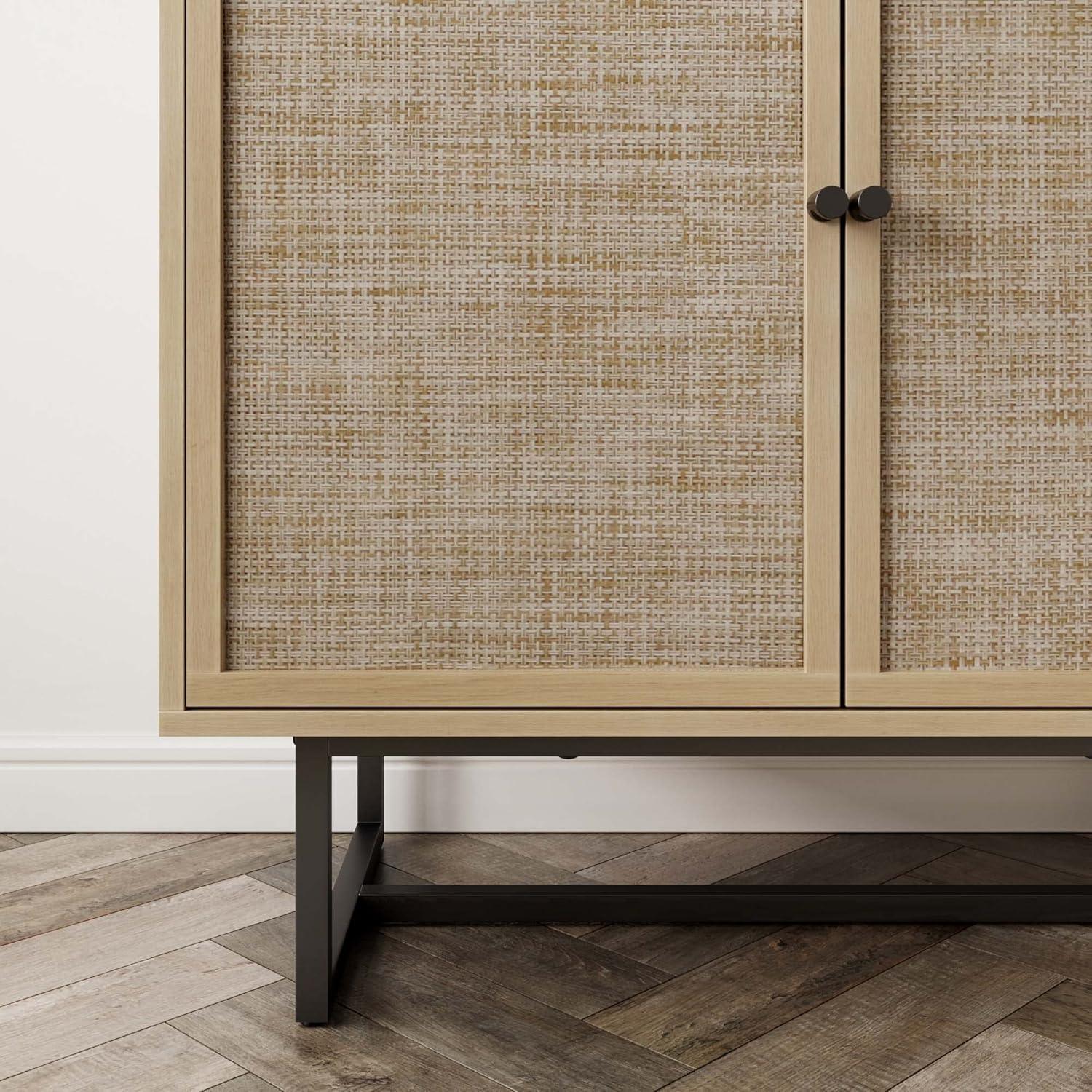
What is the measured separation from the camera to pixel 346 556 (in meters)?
0.76

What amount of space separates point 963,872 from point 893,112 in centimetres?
86

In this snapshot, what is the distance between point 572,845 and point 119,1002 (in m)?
0.56

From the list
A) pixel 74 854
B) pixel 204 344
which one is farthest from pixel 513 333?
pixel 74 854

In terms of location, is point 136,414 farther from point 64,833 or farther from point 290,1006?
point 290,1006

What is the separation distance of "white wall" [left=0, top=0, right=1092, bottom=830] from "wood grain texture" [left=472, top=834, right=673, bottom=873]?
19mm

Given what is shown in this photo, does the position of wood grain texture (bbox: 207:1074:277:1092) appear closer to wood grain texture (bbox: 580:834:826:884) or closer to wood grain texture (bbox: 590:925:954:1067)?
wood grain texture (bbox: 590:925:954:1067)

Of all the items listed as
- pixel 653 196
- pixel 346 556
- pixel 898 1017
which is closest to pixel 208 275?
pixel 346 556

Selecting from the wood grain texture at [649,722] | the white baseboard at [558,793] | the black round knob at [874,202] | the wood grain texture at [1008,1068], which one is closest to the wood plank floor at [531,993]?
the wood grain texture at [1008,1068]

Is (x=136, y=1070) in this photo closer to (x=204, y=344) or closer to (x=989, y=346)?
(x=204, y=344)

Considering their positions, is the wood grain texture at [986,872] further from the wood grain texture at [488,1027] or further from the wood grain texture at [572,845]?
the wood grain texture at [488,1027]

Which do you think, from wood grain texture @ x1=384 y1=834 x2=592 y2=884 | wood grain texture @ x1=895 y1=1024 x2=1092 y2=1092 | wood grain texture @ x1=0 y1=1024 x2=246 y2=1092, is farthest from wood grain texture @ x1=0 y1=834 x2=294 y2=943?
wood grain texture @ x1=895 y1=1024 x2=1092 y2=1092

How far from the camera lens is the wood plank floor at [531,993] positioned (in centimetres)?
75

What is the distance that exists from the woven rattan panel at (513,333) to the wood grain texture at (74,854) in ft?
1.97

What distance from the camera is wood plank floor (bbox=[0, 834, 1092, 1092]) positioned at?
75 cm
